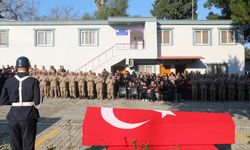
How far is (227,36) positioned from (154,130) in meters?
31.5

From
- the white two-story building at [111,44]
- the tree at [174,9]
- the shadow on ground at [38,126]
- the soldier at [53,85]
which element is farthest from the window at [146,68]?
the shadow on ground at [38,126]

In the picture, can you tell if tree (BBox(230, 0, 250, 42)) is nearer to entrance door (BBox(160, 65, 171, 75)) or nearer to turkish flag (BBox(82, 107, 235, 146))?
entrance door (BBox(160, 65, 171, 75))

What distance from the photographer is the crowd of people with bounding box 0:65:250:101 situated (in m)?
25.6

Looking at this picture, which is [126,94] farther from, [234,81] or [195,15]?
[195,15]

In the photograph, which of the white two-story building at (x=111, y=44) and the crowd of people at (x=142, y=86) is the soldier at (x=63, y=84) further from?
the white two-story building at (x=111, y=44)

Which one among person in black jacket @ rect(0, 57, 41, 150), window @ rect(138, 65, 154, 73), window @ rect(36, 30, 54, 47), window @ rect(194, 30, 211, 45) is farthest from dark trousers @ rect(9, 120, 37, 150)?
window @ rect(194, 30, 211, 45)

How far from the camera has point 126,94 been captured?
26.3m

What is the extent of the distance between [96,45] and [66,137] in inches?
1017

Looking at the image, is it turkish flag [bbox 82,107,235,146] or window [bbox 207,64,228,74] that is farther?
window [bbox 207,64,228,74]

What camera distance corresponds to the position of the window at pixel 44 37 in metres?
37.4

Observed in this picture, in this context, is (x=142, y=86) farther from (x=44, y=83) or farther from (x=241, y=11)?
(x=241, y=11)

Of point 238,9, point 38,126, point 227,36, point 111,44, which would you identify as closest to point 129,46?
point 111,44

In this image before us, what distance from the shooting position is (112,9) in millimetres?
59500

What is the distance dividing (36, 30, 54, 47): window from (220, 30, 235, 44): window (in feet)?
46.8
